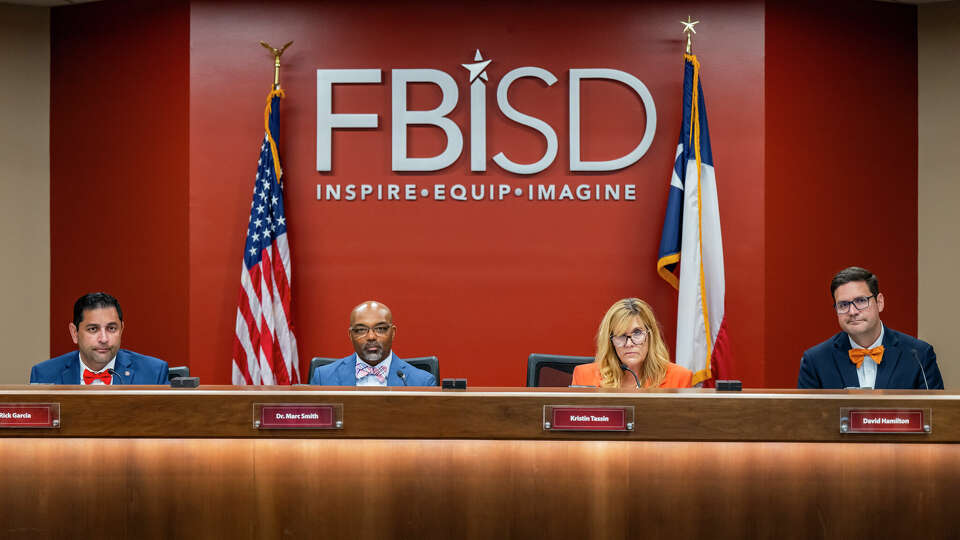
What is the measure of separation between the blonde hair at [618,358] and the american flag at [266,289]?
215cm

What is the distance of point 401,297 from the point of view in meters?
4.72

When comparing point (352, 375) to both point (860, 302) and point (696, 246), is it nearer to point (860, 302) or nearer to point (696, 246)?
point (860, 302)

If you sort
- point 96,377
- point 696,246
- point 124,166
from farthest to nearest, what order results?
1. point 124,166
2. point 696,246
3. point 96,377

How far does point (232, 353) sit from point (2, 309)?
155 cm

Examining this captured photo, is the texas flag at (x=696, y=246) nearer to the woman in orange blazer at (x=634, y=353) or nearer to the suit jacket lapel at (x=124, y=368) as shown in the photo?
the woman in orange blazer at (x=634, y=353)

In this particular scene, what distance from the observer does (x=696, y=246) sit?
4414 millimetres

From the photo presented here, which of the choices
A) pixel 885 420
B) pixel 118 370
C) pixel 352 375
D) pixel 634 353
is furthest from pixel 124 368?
pixel 885 420

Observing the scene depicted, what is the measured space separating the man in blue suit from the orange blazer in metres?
1.56

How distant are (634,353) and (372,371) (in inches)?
42.1

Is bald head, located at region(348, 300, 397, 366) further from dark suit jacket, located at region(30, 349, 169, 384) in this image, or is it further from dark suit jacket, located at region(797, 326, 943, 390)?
dark suit jacket, located at region(797, 326, 943, 390)

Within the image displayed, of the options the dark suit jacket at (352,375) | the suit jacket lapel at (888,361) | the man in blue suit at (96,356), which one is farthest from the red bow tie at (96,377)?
the suit jacket lapel at (888,361)

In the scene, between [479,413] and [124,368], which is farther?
[124,368]

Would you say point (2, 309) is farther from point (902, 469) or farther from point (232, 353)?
point (902, 469)

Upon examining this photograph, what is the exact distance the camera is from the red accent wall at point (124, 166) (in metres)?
4.76
